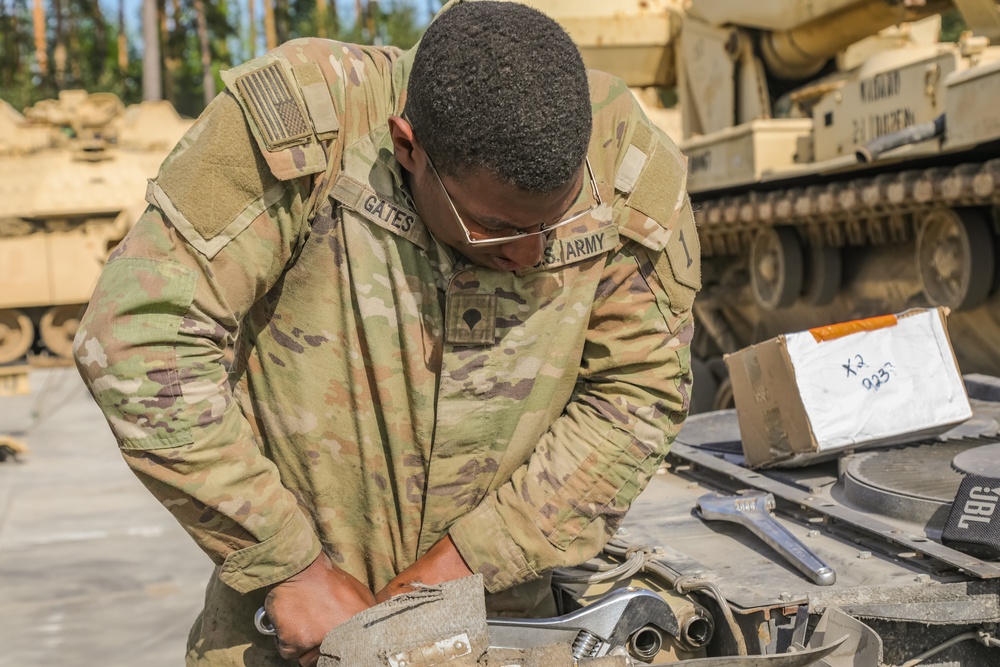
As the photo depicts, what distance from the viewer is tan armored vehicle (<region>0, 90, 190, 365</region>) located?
1482cm

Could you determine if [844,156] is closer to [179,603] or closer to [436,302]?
[179,603]

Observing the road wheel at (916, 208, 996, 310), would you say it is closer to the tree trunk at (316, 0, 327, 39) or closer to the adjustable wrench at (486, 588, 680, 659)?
the adjustable wrench at (486, 588, 680, 659)

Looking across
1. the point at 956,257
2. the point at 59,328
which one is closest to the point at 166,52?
the point at 59,328

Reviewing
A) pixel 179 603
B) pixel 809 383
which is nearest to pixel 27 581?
pixel 179 603

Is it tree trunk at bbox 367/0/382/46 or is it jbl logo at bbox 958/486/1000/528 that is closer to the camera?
jbl logo at bbox 958/486/1000/528

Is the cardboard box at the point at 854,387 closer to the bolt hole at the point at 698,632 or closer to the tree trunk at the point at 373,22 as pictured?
the bolt hole at the point at 698,632

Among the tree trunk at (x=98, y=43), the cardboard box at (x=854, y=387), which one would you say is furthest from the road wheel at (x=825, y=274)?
the tree trunk at (x=98, y=43)

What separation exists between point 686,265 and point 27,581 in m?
4.85

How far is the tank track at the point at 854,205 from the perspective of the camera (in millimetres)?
5461

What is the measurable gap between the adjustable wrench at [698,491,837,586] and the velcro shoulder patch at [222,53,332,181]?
110 centimetres

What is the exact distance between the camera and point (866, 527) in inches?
89.0

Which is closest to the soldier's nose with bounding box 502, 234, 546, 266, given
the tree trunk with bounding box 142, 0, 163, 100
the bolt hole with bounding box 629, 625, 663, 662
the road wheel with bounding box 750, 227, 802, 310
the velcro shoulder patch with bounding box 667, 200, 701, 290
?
the velcro shoulder patch with bounding box 667, 200, 701, 290

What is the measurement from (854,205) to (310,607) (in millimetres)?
5156

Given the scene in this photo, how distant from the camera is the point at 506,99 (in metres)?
1.54
